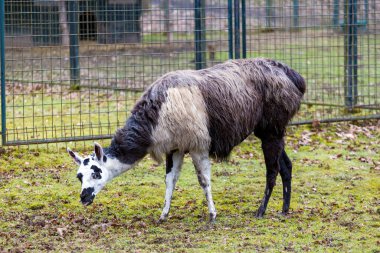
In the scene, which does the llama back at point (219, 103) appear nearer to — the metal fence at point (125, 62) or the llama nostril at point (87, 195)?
the llama nostril at point (87, 195)

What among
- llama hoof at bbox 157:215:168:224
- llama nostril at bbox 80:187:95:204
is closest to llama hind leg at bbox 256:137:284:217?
llama hoof at bbox 157:215:168:224

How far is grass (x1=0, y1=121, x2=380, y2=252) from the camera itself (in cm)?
686

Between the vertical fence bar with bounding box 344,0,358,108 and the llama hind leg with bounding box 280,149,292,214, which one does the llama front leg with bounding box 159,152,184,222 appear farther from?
the vertical fence bar with bounding box 344,0,358,108

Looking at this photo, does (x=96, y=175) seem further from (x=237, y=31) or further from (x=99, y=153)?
(x=237, y=31)

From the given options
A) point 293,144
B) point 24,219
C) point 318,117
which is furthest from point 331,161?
point 24,219

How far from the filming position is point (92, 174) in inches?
287

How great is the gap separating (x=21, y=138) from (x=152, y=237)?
4477 millimetres

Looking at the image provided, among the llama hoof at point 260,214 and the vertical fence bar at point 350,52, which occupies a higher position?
the vertical fence bar at point 350,52

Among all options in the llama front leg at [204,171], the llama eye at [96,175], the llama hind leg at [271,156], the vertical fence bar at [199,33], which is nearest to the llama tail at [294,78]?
the llama hind leg at [271,156]

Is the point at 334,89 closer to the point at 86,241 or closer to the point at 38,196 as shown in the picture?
the point at 38,196

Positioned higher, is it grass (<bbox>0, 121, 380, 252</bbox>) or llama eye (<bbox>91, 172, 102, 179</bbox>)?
llama eye (<bbox>91, 172, 102, 179</bbox>)

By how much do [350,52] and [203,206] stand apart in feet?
16.9

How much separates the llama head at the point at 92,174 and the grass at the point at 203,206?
37 centimetres

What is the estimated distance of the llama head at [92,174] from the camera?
23.9 ft
